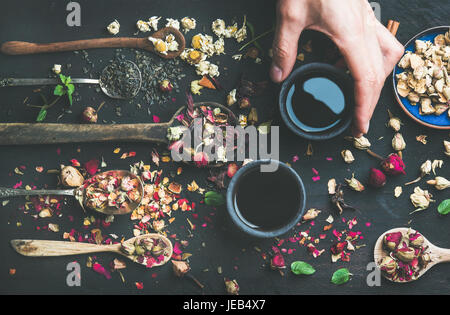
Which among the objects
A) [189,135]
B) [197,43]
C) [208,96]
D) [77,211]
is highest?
[197,43]

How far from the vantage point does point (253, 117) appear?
53.0 inches

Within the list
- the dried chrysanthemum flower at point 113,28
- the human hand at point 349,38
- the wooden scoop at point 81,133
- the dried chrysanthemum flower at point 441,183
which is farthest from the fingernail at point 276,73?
the dried chrysanthemum flower at point 441,183

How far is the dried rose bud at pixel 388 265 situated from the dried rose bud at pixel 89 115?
1146 millimetres

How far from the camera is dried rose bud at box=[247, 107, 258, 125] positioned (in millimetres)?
1347

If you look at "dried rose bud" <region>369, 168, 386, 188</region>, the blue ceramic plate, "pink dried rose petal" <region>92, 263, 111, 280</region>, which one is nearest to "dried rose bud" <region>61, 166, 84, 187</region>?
"pink dried rose petal" <region>92, 263, 111, 280</region>

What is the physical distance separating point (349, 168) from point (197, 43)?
71 centimetres

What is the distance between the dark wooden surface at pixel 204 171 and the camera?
135cm

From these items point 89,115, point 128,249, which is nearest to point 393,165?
point 128,249

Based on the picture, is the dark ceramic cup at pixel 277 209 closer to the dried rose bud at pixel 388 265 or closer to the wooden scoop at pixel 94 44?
the dried rose bud at pixel 388 265

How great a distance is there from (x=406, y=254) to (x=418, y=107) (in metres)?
0.52

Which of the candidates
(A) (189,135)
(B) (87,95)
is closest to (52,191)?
(B) (87,95)

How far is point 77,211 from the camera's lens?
1354mm

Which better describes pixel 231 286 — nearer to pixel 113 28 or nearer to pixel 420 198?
pixel 420 198
